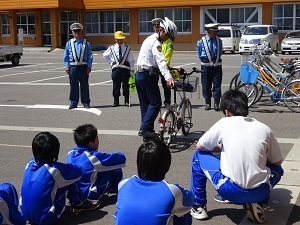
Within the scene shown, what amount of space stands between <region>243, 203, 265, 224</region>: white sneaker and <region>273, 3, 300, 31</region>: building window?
38053 millimetres

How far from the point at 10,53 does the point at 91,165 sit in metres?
24.0

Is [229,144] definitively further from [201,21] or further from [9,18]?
[9,18]

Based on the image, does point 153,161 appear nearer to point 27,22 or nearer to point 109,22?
point 109,22

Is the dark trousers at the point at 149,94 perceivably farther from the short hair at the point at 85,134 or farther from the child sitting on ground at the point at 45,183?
the child sitting on ground at the point at 45,183

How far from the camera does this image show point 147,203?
11.0 ft

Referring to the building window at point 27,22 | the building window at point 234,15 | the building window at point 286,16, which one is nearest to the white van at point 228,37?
the building window at point 234,15

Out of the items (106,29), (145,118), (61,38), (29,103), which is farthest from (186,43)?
(145,118)

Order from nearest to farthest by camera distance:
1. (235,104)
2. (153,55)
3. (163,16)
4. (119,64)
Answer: (235,104) → (153,55) → (119,64) → (163,16)

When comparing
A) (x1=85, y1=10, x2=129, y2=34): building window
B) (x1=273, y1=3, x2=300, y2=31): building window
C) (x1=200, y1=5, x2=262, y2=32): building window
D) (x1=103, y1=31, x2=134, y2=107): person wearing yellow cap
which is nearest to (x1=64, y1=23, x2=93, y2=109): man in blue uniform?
(x1=103, y1=31, x2=134, y2=107): person wearing yellow cap

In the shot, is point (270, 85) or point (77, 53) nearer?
point (270, 85)

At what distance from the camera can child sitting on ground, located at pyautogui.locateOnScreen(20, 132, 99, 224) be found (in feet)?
16.1

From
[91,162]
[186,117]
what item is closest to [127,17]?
[186,117]

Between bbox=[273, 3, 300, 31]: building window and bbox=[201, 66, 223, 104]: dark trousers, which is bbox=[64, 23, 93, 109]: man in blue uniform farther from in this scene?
bbox=[273, 3, 300, 31]: building window

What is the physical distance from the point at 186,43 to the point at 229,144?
39.1 metres
